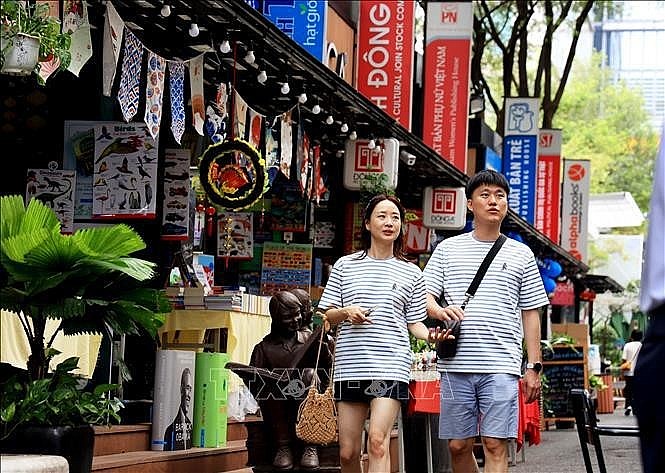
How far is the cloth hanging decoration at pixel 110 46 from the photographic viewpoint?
9312mm

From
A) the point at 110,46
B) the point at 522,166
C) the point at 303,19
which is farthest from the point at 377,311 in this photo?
the point at 522,166

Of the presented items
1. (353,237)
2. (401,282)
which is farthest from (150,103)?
(353,237)

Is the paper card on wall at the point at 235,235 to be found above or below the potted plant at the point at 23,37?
below

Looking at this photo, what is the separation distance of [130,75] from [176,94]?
955 millimetres

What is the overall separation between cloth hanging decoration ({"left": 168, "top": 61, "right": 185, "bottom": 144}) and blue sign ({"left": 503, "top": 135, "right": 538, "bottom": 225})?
60.5 feet

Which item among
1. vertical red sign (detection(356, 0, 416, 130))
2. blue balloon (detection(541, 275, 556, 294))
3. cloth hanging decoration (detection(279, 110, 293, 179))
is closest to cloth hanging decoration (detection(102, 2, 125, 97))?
cloth hanging decoration (detection(279, 110, 293, 179))

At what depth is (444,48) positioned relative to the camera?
22016 millimetres

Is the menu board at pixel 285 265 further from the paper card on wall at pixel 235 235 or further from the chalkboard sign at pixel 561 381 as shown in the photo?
the chalkboard sign at pixel 561 381

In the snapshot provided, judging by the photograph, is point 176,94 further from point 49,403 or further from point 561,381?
point 561,381

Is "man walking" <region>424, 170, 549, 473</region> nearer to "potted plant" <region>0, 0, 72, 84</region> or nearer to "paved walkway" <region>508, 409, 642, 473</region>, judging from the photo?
"potted plant" <region>0, 0, 72, 84</region>

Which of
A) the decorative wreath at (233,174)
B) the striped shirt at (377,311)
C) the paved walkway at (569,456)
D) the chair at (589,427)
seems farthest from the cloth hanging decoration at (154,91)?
the paved walkway at (569,456)

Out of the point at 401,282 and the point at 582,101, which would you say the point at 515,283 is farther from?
the point at 582,101

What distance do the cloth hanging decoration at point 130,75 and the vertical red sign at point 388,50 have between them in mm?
9579

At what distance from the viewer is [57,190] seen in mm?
12125
